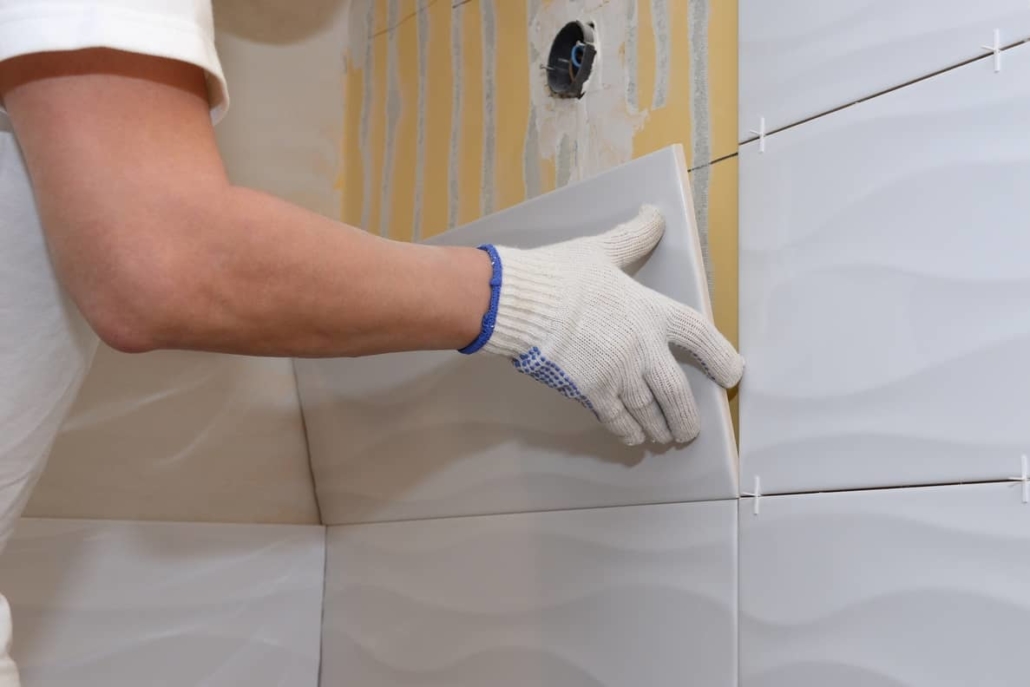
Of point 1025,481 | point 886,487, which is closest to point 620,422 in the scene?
point 886,487

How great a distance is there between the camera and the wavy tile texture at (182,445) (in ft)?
4.99

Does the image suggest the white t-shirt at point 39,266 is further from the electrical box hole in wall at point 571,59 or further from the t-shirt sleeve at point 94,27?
the electrical box hole in wall at point 571,59

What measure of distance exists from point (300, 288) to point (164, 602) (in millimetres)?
991

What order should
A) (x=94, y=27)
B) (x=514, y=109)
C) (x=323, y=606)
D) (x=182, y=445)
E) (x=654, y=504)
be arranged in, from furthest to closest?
(x=323, y=606)
(x=182, y=445)
(x=514, y=109)
(x=654, y=504)
(x=94, y=27)

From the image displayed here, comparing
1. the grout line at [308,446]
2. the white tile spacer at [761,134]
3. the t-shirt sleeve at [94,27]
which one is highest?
the t-shirt sleeve at [94,27]

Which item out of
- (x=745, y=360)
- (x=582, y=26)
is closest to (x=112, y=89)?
(x=745, y=360)

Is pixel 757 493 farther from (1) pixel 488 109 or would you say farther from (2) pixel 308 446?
(2) pixel 308 446

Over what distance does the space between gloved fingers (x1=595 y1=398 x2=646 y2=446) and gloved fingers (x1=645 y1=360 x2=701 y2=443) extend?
3cm

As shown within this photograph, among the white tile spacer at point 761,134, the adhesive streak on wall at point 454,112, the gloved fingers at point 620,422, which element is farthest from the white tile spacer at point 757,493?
the adhesive streak on wall at point 454,112

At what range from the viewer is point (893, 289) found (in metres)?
0.95

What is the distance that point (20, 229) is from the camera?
754mm

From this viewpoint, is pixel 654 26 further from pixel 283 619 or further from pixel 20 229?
pixel 283 619

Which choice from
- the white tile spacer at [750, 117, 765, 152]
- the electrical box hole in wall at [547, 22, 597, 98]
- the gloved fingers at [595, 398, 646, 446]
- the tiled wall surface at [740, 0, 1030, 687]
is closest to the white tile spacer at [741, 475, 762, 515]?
the tiled wall surface at [740, 0, 1030, 687]

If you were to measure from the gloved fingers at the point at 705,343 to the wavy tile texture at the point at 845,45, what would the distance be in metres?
0.23
